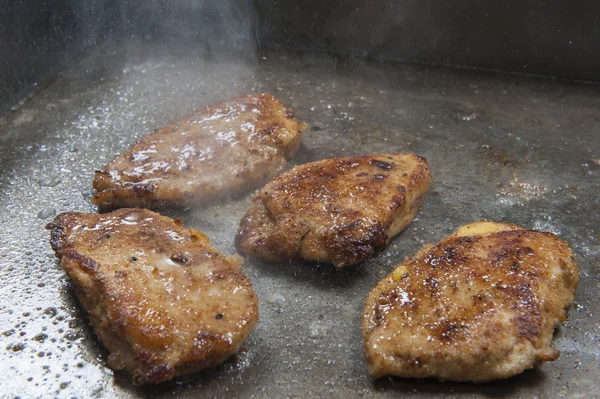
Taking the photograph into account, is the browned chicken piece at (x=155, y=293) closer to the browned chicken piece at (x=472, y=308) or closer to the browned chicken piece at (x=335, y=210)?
the browned chicken piece at (x=335, y=210)

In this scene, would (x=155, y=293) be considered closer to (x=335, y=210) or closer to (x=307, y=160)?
(x=335, y=210)

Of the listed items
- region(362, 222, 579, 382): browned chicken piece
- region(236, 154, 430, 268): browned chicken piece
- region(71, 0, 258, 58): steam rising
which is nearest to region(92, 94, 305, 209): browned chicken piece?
region(236, 154, 430, 268): browned chicken piece

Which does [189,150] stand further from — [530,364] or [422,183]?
[530,364]

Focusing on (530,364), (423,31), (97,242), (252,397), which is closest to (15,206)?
(97,242)

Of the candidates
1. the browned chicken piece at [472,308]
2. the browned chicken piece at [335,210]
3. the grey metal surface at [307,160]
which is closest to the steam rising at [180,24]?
the grey metal surface at [307,160]

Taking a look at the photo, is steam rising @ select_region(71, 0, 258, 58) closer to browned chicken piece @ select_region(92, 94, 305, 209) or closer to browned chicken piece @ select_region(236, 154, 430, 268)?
browned chicken piece @ select_region(92, 94, 305, 209)

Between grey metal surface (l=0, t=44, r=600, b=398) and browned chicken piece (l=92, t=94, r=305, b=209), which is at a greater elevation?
browned chicken piece (l=92, t=94, r=305, b=209)
